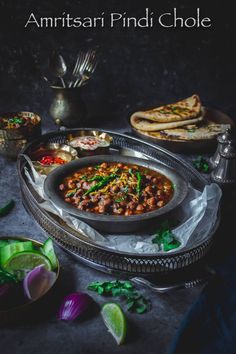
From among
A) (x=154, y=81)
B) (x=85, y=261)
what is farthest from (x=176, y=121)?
(x=85, y=261)

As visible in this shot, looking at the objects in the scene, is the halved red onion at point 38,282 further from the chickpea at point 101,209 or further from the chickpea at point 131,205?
the chickpea at point 131,205

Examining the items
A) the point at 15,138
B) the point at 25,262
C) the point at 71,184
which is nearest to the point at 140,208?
the point at 71,184

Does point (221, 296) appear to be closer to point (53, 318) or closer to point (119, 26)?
point (53, 318)

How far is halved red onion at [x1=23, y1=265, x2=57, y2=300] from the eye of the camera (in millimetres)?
1526

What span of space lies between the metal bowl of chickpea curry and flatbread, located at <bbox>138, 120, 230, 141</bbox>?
1.63ft

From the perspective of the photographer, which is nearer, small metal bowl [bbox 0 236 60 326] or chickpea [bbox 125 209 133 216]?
small metal bowl [bbox 0 236 60 326]

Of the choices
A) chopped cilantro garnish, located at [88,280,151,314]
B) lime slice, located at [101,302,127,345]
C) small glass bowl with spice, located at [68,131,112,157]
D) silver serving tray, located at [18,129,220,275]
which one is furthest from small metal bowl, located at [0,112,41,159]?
lime slice, located at [101,302,127,345]

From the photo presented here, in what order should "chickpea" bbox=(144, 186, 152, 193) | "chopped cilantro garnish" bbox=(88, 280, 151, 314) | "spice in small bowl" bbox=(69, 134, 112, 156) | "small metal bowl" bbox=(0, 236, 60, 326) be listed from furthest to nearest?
"spice in small bowl" bbox=(69, 134, 112, 156) → "chickpea" bbox=(144, 186, 152, 193) → "chopped cilantro garnish" bbox=(88, 280, 151, 314) → "small metal bowl" bbox=(0, 236, 60, 326)

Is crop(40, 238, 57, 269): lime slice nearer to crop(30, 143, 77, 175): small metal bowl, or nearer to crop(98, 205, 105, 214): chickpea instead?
crop(98, 205, 105, 214): chickpea

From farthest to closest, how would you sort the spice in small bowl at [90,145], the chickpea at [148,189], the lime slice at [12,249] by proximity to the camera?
1. the spice in small bowl at [90,145]
2. the chickpea at [148,189]
3. the lime slice at [12,249]

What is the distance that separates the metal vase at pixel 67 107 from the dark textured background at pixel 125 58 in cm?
32

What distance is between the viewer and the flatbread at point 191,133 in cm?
282

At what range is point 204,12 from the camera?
10.4ft

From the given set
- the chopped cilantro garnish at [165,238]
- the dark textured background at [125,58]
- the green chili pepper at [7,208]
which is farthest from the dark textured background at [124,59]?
the chopped cilantro garnish at [165,238]
